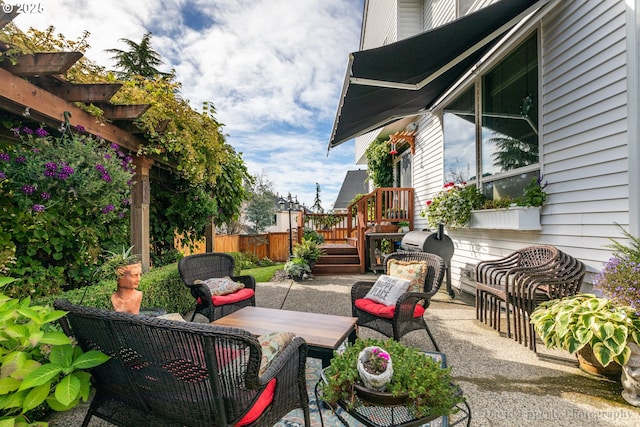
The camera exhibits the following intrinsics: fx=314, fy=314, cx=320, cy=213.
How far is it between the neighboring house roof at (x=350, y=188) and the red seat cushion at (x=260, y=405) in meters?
17.9

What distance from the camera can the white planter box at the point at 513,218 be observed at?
3783 mm

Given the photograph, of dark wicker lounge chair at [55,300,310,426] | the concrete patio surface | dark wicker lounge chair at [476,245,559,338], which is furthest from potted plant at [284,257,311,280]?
dark wicker lounge chair at [55,300,310,426]

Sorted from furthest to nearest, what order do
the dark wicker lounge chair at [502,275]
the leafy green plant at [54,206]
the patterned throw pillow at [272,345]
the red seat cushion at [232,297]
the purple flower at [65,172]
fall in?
1. the red seat cushion at [232,297]
2. the dark wicker lounge chair at [502,275]
3. the purple flower at [65,172]
4. the leafy green plant at [54,206]
5. the patterned throw pillow at [272,345]

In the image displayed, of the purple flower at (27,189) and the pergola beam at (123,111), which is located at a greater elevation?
the pergola beam at (123,111)

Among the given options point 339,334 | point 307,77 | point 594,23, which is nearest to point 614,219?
point 594,23

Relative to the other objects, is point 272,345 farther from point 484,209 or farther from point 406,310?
point 484,209

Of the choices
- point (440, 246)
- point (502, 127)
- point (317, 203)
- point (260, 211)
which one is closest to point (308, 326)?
Result: point (440, 246)

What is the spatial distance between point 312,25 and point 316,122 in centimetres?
900

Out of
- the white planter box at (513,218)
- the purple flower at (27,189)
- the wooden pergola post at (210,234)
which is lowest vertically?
the wooden pergola post at (210,234)

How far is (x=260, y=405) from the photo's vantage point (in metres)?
1.62

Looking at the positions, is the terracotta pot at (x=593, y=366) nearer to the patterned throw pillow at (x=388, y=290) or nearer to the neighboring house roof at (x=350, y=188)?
the patterned throw pillow at (x=388, y=290)

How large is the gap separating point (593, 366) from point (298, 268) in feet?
18.0

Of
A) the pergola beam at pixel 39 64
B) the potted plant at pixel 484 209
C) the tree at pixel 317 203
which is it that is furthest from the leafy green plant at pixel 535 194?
the tree at pixel 317 203

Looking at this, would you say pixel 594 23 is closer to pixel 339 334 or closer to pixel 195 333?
pixel 339 334
